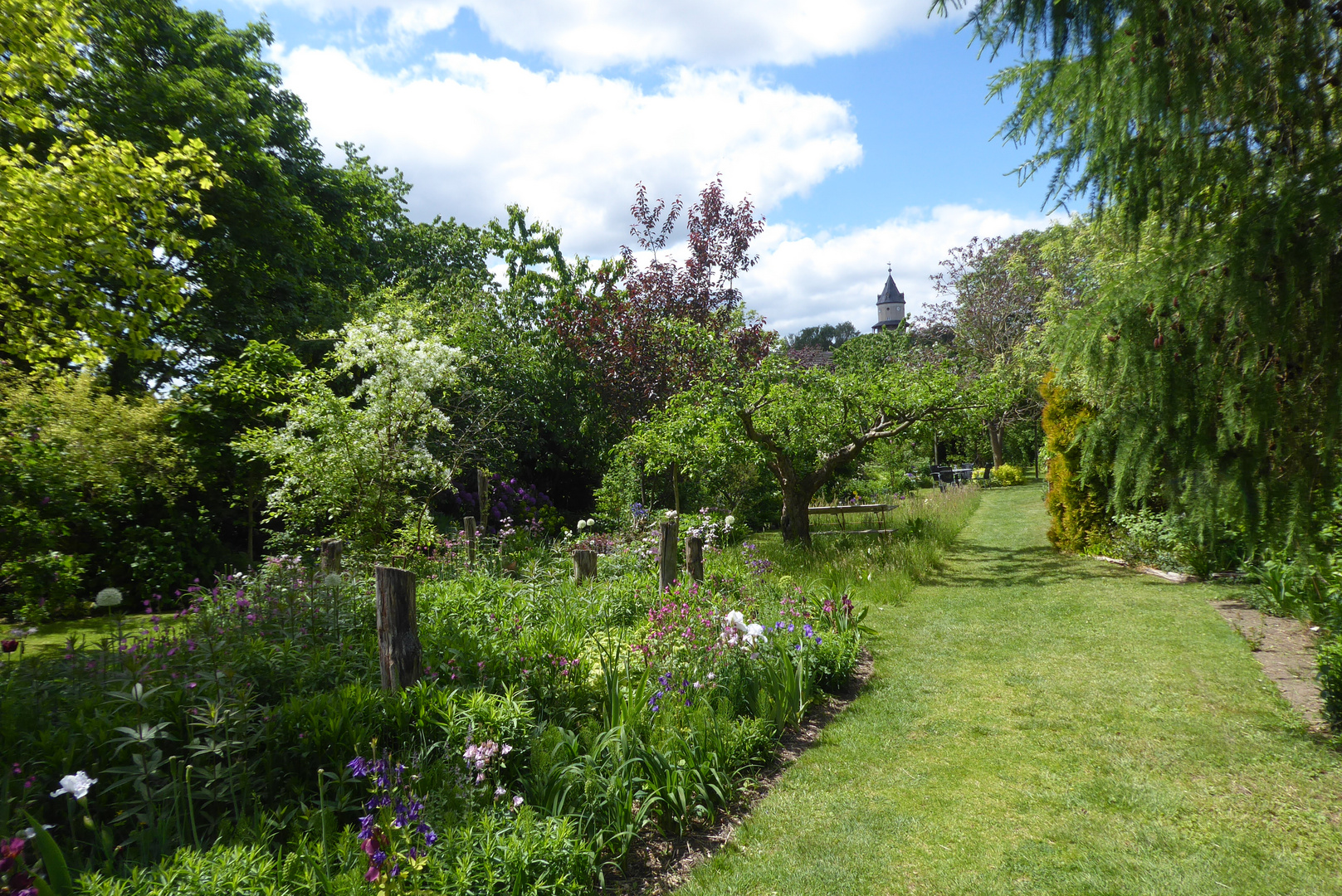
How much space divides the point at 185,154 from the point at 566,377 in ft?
25.5

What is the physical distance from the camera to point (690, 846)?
3414 mm

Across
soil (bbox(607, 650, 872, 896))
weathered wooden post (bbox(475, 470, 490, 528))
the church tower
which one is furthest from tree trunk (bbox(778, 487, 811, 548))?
the church tower

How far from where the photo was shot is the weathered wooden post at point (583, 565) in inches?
271

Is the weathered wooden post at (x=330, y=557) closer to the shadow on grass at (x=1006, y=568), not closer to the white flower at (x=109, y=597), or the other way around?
the white flower at (x=109, y=597)

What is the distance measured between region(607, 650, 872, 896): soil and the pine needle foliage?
8.07 feet

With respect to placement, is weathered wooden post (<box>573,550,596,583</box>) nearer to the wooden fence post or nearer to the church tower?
the wooden fence post

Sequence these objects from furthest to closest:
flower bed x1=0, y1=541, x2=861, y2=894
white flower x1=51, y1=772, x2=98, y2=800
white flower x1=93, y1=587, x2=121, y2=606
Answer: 1. white flower x1=93, y1=587, x2=121, y2=606
2. flower bed x1=0, y1=541, x2=861, y2=894
3. white flower x1=51, y1=772, x2=98, y2=800

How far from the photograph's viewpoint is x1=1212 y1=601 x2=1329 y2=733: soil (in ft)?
15.1

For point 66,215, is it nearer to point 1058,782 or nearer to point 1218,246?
point 1218,246

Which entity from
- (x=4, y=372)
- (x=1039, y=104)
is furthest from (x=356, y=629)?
(x=4, y=372)

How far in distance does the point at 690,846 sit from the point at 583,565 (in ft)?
12.2

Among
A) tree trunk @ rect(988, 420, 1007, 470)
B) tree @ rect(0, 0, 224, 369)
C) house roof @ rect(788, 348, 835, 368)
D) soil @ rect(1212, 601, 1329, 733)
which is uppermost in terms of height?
house roof @ rect(788, 348, 835, 368)

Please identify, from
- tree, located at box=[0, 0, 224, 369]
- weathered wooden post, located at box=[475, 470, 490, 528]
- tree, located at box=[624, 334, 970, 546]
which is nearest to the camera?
tree, located at box=[0, 0, 224, 369]

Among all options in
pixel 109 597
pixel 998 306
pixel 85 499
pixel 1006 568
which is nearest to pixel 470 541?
pixel 109 597
